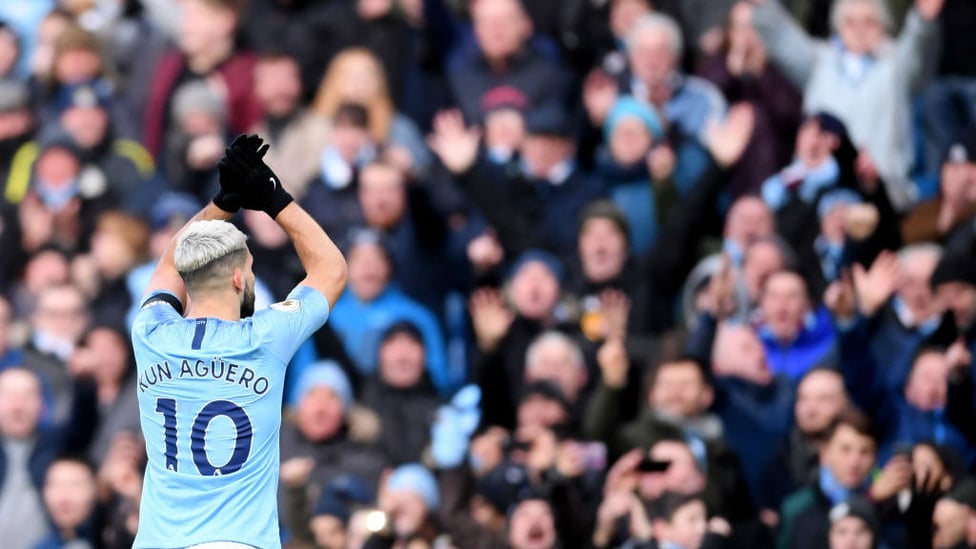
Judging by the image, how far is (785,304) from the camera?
10625 mm

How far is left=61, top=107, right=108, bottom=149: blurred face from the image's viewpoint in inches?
507

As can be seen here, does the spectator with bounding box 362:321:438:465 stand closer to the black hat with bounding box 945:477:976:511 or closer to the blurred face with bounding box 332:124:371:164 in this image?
the blurred face with bounding box 332:124:371:164

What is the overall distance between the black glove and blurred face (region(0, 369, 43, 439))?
16.3ft

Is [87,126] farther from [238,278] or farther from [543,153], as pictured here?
[238,278]

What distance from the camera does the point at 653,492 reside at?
9.71 meters

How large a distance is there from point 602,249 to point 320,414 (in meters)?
1.90

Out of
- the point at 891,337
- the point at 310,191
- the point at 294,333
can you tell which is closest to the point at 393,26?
the point at 310,191

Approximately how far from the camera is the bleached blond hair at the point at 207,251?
6.24 meters

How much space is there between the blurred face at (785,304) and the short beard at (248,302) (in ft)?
15.5

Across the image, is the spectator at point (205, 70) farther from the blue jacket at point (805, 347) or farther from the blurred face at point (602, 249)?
the blue jacket at point (805, 347)

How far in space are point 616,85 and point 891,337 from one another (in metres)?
2.60

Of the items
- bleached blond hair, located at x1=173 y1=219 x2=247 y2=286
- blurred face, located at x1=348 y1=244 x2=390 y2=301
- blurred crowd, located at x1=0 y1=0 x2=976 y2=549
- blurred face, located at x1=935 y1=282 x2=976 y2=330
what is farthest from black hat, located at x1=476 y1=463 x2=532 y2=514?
bleached blond hair, located at x1=173 y1=219 x2=247 y2=286

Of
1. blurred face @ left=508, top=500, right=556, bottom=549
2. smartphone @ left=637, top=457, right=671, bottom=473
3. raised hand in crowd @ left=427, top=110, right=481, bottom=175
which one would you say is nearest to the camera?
blurred face @ left=508, top=500, right=556, bottom=549

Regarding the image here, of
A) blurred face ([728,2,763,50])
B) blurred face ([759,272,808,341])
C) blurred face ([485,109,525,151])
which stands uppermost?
blurred face ([728,2,763,50])
